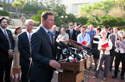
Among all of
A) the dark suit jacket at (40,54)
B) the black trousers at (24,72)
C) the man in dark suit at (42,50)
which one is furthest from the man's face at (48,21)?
the black trousers at (24,72)

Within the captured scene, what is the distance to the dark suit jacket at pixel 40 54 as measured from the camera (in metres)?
2.49

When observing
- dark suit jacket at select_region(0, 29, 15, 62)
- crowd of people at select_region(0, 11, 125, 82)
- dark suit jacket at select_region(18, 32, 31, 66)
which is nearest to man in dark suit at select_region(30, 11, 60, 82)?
crowd of people at select_region(0, 11, 125, 82)

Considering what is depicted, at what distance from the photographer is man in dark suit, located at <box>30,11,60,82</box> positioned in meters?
2.49

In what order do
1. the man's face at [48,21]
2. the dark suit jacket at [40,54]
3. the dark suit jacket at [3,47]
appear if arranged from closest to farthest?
the dark suit jacket at [40,54] < the man's face at [48,21] < the dark suit jacket at [3,47]

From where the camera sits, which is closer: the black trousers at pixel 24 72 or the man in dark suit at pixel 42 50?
the man in dark suit at pixel 42 50

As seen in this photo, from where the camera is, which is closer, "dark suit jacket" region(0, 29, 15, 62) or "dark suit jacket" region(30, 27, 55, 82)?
"dark suit jacket" region(30, 27, 55, 82)

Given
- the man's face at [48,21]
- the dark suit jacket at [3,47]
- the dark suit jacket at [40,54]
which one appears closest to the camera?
the dark suit jacket at [40,54]

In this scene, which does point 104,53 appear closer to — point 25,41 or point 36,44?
point 25,41

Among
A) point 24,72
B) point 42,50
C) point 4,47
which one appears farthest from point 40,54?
point 4,47

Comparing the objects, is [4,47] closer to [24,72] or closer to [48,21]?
[24,72]

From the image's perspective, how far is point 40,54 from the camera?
8.43 ft

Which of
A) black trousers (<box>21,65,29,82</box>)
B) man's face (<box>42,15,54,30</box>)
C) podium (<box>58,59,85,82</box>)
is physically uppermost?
man's face (<box>42,15,54,30</box>)

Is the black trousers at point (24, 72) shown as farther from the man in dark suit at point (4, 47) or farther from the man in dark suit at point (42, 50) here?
the man in dark suit at point (42, 50)

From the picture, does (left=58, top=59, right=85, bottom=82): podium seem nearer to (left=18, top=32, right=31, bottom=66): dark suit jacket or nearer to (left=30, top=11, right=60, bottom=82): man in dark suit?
(left=30, top=11, right=60, bottom=82): man in dark suit
